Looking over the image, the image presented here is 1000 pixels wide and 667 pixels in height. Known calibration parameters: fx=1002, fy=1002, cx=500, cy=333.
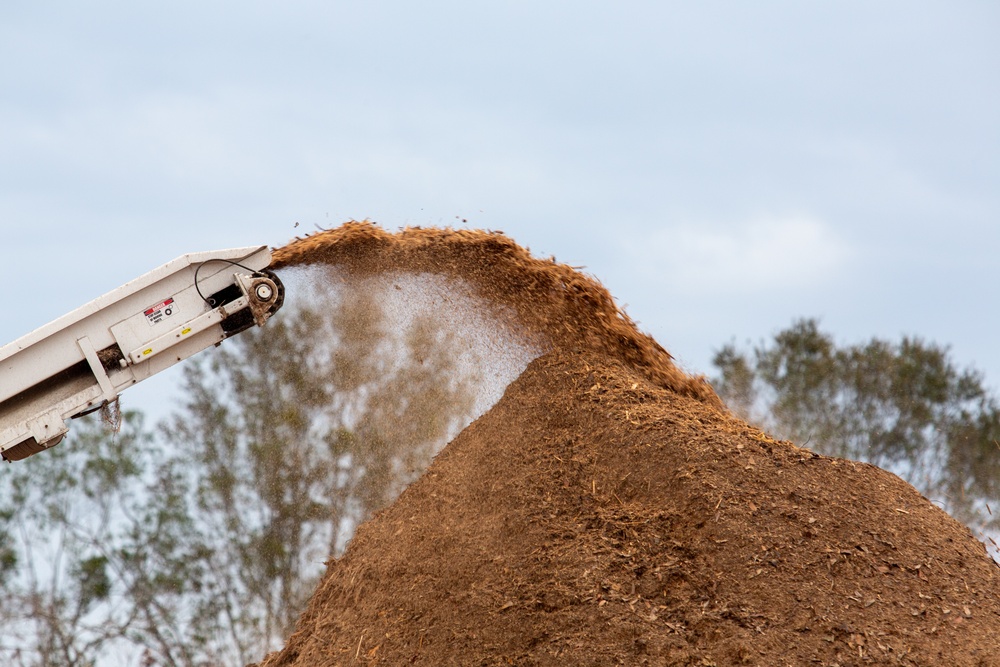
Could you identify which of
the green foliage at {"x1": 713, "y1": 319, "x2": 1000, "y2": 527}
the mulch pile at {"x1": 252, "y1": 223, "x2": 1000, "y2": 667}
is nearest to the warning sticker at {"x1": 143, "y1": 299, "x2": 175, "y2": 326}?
the mulch pile at {"x1": 252, "y1": 223, "x2": 1000, "y2": 667}

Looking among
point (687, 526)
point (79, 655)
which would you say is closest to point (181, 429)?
point (79, 655)

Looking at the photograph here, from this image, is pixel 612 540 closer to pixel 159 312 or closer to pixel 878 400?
pixel 159 312

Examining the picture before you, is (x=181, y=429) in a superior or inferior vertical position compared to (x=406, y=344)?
superior

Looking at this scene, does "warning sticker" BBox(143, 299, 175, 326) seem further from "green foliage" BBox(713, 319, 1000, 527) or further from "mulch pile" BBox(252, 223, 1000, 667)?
"green foliage" BBox(713, 319, 1000, 527)

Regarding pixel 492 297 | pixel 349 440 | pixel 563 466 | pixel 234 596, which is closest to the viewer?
pixel 563 466

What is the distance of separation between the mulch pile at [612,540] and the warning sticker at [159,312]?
1.07m

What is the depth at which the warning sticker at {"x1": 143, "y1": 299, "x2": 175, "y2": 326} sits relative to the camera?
7.60 m

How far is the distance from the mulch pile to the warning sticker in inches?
41.9

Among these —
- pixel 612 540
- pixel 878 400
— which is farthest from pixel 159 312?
pixel 878 400

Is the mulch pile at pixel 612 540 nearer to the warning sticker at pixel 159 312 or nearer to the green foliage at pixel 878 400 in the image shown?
the warning sticker at pixel 159 312

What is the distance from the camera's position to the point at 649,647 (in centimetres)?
630

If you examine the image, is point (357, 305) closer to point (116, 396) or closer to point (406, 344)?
point (406, 344)

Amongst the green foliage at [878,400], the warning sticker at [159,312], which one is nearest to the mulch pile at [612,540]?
the warning sticker at [159,312]

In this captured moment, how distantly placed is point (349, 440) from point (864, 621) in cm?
734
